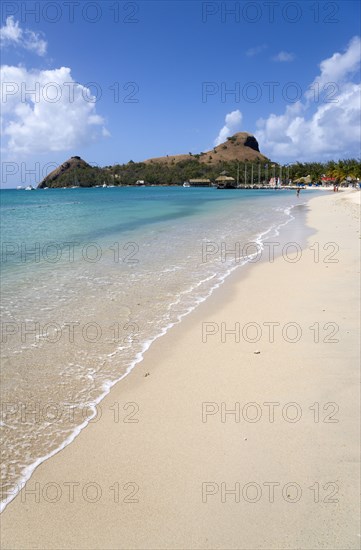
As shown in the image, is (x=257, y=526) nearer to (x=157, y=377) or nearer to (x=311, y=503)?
(x=311, y=503)

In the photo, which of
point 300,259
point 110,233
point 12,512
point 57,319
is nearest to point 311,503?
point 12,512

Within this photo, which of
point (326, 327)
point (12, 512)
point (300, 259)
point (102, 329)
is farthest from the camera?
point (300, 259)

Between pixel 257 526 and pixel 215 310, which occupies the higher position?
pixel 215 310

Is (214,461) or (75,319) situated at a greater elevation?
(75,319)

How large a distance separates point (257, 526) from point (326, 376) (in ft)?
7.88

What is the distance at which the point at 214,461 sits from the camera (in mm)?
3447

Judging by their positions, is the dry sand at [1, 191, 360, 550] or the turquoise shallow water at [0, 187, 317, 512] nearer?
the dry sand at [1, 191, 360, 550]

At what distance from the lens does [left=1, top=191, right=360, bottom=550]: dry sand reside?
2824 millimetres

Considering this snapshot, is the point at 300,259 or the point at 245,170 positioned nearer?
the point at 300,259

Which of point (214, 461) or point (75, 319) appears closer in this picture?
point (214, 461)

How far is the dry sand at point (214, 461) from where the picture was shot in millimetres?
2824

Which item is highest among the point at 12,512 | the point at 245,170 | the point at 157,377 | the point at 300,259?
the point at 245,170

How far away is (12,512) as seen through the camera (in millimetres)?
3051

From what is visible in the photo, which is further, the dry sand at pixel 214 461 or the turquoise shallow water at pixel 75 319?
the turquoise shallow water at pixel 75 319
